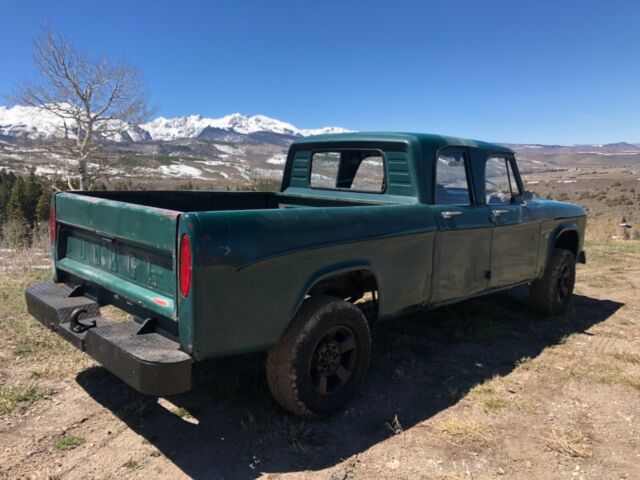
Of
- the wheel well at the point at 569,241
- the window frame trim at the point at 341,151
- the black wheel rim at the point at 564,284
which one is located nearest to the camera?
the window frame trim at the point at 341,151

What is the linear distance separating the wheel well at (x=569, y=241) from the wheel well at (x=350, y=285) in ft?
11.0

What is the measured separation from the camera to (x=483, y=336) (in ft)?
16.7

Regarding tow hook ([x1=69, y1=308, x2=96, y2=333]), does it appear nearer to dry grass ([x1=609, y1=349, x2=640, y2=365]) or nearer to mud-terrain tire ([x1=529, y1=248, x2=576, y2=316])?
dry grass ([x1=609, y1=349, x2=640, y2=365])

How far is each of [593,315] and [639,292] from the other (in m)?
1.67

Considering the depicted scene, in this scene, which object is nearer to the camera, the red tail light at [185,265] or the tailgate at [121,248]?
the red tail light at [185,265]

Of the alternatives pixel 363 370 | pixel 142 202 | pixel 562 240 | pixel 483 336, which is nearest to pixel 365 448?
pixel 363 370

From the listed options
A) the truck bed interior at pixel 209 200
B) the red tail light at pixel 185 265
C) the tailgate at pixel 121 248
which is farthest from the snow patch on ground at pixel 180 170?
the red tail light at pixel 185 265

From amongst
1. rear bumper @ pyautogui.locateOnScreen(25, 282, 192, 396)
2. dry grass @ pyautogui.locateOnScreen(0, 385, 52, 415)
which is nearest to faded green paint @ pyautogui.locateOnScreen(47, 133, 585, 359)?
rear bumper @ pyautogui.locateOnScreen(25, 282, 192, 396)

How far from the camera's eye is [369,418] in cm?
344

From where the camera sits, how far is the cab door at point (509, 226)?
4.78m

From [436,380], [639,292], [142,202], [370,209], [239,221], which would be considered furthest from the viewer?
[639,292]

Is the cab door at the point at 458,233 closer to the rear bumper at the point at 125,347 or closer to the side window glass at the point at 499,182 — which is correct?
the side window glass at the point at 499,182

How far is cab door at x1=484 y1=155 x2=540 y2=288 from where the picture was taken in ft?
15.7

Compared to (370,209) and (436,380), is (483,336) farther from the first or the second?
(370,209)
